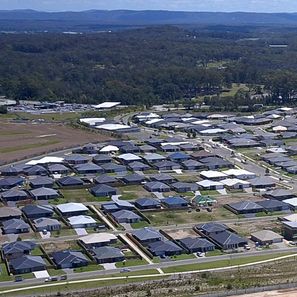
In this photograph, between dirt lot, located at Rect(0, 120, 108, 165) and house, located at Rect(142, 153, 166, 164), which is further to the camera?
dirt lot, located at Rect(0, 120, 108, 165)

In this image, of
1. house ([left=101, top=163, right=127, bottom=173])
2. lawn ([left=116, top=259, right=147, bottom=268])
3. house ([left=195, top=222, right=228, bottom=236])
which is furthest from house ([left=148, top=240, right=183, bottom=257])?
house ([left=101, top=163, right=127, bottom=173])

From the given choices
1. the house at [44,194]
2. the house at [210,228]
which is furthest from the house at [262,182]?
the house at [44,194]

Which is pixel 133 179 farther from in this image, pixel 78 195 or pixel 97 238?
pixel 97 238

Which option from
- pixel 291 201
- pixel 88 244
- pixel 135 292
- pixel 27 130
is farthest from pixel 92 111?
pixel 135 292

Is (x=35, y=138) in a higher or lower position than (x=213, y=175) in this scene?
lower

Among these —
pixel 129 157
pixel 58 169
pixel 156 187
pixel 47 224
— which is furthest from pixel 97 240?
pixel 129 157

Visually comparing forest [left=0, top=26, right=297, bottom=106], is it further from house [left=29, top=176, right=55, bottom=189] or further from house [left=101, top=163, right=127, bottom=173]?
house [left=29, top=176, right=55, bottom=189]

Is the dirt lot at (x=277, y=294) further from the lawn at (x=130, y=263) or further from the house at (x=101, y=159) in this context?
the house at (x=101, y=159)
